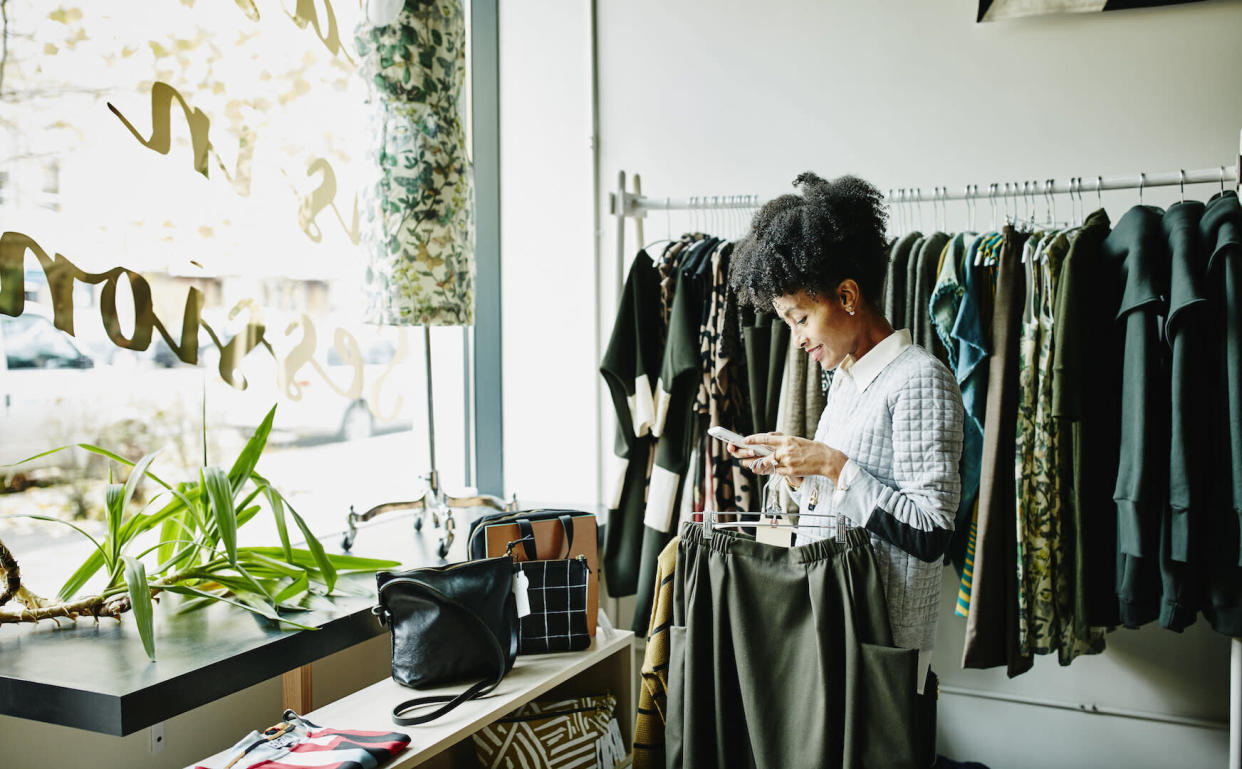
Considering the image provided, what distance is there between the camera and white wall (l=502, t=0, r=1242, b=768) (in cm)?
231

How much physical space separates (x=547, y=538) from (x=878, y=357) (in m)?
0.75

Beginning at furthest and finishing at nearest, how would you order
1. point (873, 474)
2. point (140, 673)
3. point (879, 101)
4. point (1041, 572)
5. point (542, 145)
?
point (542, 145) → point (879, 101) → point (1041, 572) → point (873, 474) → point (140, 673)

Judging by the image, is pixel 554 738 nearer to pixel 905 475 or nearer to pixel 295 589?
pixel 295 589

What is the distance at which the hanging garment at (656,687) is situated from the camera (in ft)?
5.51

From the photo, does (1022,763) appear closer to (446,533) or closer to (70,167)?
(446,533)

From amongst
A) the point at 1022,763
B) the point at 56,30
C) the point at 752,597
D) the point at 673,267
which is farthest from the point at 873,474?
the point at 56,30

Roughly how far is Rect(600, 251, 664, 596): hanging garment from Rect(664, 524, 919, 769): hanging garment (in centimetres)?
92

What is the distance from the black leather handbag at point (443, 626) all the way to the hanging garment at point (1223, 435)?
4.52 feet

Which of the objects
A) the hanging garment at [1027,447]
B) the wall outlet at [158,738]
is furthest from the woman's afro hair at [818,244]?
the wall outlet at [158,738]

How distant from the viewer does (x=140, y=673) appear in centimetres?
135

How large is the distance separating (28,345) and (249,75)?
0.83 m

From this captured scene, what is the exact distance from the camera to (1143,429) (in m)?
1.79

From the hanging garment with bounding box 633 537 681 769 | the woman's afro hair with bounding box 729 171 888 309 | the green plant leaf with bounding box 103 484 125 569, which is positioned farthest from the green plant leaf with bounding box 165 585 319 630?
the woman's afro hair with bounding box 729 171 888 309

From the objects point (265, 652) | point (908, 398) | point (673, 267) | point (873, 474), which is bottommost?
point (265, 652)
